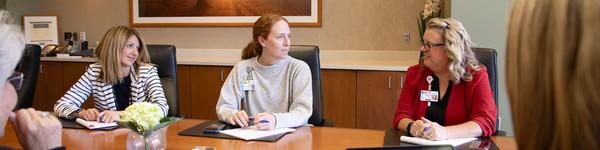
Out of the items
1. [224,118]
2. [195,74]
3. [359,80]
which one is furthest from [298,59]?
[195,74]

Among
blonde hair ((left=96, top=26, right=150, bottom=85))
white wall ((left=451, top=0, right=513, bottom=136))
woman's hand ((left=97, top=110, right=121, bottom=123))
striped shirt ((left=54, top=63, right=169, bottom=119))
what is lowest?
woman's hand ((left=97, top=110, right=121, bottom=123))

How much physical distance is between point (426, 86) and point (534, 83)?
1.58 metres

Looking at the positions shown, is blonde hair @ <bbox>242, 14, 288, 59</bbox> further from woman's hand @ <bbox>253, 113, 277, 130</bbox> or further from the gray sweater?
woman's hand @ <bbox>253, 113, 277, 130</bbox>

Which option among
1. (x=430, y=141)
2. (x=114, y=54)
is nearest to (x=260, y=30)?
(x=114, y=54)

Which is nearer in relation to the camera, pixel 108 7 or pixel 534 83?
pixel 534 83

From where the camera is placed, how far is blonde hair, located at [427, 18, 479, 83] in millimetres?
2107

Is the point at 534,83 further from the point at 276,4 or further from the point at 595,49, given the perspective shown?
the point at 276,4

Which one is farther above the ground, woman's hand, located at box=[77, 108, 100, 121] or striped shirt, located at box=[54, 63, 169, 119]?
striped shirt, located at box=[54, 63, 169, 119]

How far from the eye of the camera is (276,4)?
4.52 meters

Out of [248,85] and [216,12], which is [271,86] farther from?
[216,12]

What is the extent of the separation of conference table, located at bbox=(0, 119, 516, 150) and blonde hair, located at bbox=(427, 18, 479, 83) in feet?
0.94

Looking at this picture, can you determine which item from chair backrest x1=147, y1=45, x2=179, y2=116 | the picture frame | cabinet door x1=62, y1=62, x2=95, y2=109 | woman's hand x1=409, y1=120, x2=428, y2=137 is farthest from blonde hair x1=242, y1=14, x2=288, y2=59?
the picture frame

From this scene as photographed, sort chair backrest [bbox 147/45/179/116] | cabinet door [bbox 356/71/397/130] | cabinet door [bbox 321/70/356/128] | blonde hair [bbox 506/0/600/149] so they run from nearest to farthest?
blonde hair [bbox 506/0/600/149]
chair backrest [bbox 147/45/179/116]
cabinet door [bbox 356/71/397/130]
cabinet door [bbox 321/70/356/128]

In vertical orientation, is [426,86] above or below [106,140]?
above
